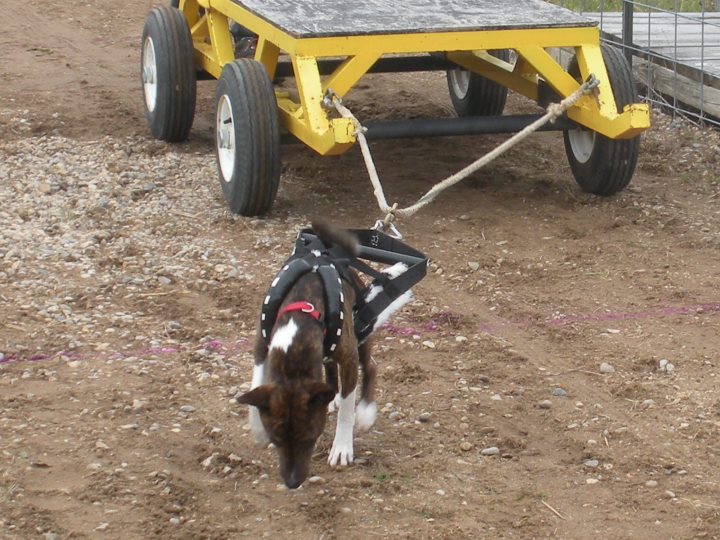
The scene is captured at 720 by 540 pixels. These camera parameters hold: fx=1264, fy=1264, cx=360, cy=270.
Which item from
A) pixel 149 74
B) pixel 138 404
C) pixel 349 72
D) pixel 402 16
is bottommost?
pixel 138 404

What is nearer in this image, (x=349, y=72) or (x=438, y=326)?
(x=438, y=326)

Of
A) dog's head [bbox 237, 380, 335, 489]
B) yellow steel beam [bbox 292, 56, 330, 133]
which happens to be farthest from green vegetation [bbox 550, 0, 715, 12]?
dog's head [bbox 237, 380, 335, 489]

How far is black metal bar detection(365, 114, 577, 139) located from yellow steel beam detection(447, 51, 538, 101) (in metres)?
0.55

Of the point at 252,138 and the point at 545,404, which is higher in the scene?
the point at 252,138

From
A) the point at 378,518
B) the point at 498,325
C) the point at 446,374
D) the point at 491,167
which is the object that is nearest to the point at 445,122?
the point at 491,167

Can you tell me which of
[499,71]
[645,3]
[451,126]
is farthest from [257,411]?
[645,3]

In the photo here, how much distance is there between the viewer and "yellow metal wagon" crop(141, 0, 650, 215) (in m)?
7.27

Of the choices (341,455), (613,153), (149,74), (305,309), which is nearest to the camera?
(305,309)

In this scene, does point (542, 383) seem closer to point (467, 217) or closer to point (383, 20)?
point (467, 217)

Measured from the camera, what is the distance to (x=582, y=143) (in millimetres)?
8109

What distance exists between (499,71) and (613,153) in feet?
3.71

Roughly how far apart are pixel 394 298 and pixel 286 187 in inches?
135

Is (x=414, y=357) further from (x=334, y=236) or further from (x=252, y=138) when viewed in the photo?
(x=252, y=138)

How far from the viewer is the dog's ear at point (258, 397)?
4055 millimetres
